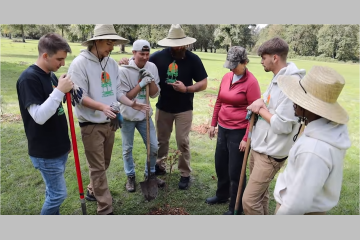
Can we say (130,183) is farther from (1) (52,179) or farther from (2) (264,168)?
(2) (264,168)

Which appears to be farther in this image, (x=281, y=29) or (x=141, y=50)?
(x=281, y=29)

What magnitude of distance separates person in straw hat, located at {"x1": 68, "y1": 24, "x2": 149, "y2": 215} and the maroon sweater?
145 centimetres

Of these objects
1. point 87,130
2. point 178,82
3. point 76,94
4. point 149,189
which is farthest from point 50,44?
point 149,189

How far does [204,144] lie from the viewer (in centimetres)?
662

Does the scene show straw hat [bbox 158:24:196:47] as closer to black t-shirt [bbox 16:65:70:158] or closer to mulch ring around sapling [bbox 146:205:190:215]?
black t-shirt [bbox 16:65:70:158]

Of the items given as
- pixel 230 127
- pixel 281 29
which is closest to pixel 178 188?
pixel 230 127

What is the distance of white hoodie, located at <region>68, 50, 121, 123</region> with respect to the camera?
10.5 ft

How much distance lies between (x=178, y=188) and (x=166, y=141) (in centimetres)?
83

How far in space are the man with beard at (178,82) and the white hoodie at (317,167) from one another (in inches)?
100

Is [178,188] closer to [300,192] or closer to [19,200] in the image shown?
[19,200]

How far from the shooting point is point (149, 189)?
4148mm

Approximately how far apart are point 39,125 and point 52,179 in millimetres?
607

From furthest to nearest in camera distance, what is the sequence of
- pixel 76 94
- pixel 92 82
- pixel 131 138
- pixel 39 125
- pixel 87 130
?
pixel 131 138
pixel 87 130
pixel 92 82
pixel 76 94
pixel 39 125

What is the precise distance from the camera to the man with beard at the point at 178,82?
4.26 m
